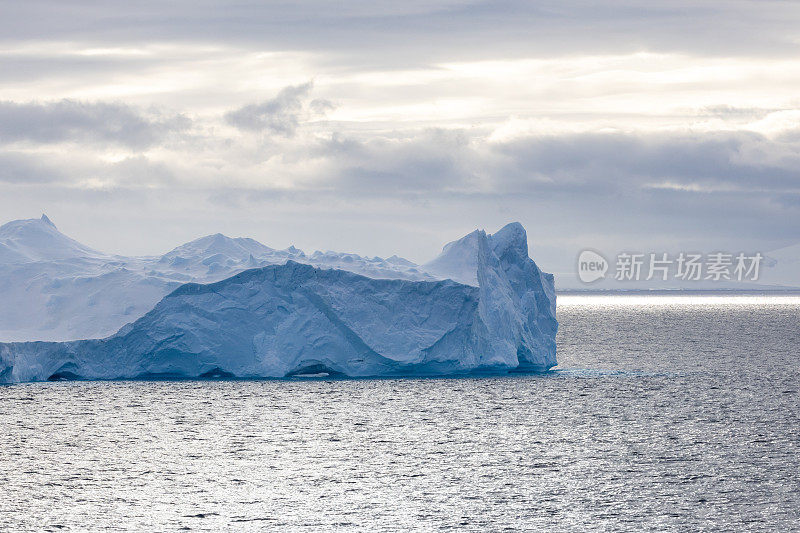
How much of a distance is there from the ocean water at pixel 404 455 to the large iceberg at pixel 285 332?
143 cm

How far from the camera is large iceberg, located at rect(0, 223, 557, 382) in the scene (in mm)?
39938

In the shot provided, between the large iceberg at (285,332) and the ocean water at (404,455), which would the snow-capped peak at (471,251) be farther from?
the ocean water at (404,455)

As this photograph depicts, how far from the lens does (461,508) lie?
23.0m

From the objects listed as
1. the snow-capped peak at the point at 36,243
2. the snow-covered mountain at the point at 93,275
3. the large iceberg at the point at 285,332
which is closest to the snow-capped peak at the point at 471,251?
the large iceberg at the point at 285,332

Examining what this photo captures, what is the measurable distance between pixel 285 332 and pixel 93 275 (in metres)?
9.78

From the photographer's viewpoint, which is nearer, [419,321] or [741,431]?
[741,431]

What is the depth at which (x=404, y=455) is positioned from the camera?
97.2 feet

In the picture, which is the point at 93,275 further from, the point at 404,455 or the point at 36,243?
the point at 404,455

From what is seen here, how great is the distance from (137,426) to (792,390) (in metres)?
30.8

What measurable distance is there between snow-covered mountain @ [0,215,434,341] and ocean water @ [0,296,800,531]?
10.5 feet

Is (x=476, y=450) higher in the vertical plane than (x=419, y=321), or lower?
lower

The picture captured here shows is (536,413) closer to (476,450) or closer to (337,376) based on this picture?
(476,450)

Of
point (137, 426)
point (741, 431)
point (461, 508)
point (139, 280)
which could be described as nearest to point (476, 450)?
point (461, 508)

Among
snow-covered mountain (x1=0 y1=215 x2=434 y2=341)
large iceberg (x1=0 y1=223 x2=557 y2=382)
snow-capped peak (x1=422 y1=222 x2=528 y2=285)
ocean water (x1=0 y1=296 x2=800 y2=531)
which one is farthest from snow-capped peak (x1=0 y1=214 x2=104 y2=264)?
snow-capped peak (x1=422 y1=222 x2=528 y2=285)
